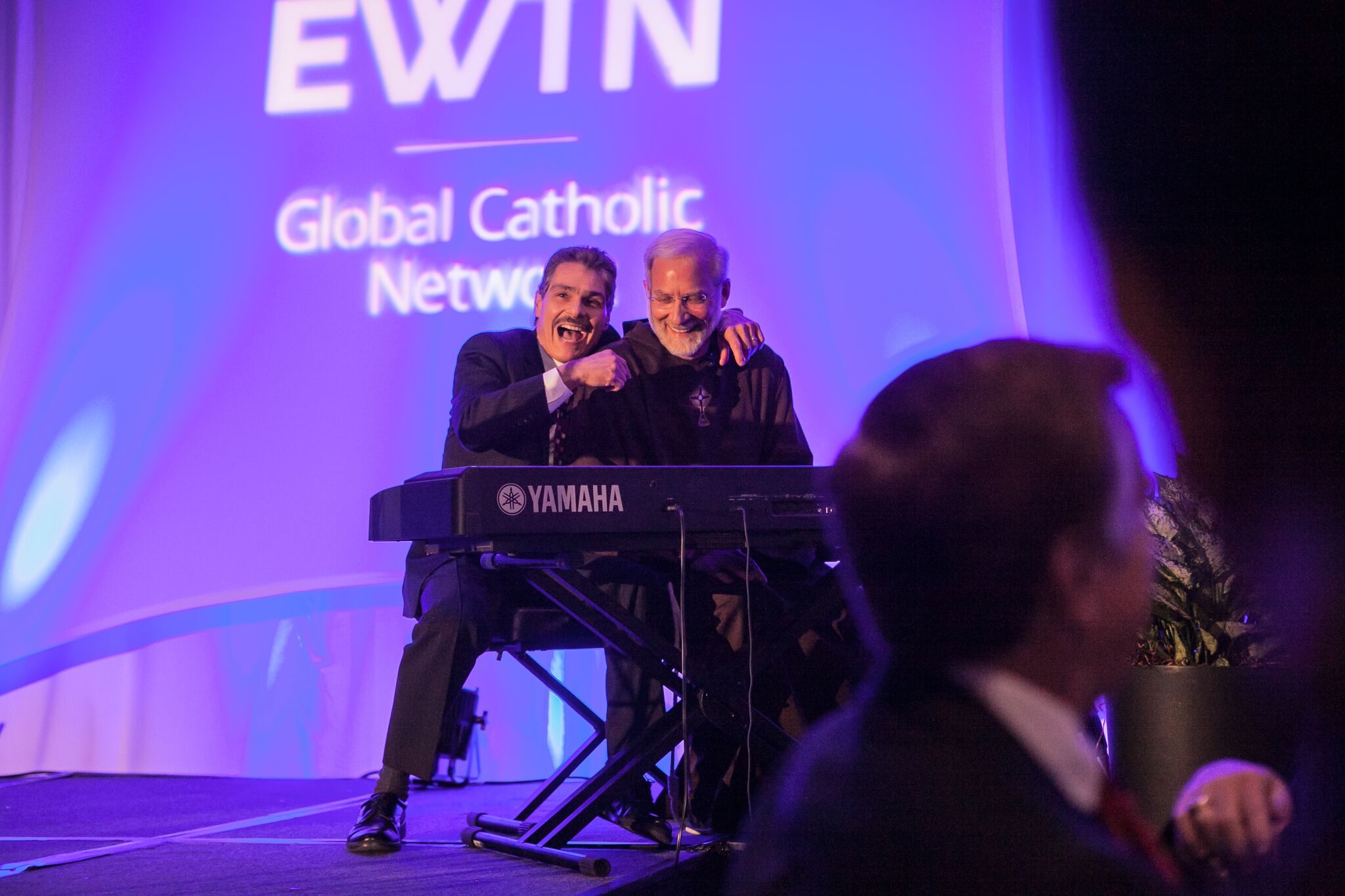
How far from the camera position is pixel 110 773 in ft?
11.6

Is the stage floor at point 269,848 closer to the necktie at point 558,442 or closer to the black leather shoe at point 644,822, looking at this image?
the black leather shoe at point 644,822

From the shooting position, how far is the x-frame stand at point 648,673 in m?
1.88

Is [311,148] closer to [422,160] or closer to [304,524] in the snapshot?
[422,160]

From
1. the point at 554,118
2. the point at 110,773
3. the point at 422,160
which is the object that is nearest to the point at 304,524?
the point at 110,773

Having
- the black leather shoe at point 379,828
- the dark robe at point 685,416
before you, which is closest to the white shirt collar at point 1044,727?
the black leather shoe at point 379,828

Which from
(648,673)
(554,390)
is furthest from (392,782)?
(554,390)

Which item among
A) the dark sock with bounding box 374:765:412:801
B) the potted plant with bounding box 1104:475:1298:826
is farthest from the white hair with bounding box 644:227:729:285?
the dark sock with bounding box 374:765:412:801

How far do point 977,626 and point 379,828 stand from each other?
1.77 meters

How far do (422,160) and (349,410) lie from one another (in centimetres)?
85

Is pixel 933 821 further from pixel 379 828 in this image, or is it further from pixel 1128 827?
pixel 379 828

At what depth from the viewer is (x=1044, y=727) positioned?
544mm

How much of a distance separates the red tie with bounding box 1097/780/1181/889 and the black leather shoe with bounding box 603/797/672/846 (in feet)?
5.31

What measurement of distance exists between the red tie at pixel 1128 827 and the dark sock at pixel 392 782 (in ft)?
5.58

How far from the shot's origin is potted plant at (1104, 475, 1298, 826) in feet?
6.46
